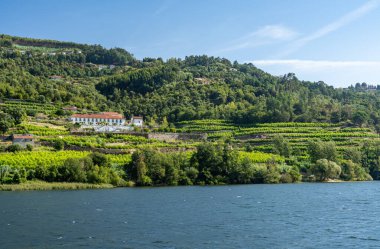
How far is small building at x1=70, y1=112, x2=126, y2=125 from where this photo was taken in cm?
11712

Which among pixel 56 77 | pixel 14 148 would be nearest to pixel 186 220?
pixel 14 148

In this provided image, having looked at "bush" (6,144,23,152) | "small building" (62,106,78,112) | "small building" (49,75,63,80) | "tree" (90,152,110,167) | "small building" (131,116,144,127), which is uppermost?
"small building" (49,75,63,80)

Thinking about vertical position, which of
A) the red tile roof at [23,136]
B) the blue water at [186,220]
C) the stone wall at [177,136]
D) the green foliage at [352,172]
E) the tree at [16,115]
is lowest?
the green foliage at [352,172]

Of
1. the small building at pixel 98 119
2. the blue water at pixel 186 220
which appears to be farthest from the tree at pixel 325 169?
the small building at pixel 98 119

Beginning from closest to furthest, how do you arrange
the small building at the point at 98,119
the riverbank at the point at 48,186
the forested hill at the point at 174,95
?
the riverbank at the point at 48,186 → the small building at the point at 98,119 → the forested hill at the point at 174,95

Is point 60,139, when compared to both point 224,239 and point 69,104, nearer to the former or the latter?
point 69,104

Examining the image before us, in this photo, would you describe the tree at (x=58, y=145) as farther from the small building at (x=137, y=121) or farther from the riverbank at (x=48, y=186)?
the small building at (x=137, y=121)

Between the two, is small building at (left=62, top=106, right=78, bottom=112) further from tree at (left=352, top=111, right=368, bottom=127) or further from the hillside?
tree at (left=352, top=111, right=368, bottom=127)

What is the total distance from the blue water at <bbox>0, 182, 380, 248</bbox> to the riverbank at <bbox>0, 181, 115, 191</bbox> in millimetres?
5490

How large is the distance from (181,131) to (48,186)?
52.2 meters

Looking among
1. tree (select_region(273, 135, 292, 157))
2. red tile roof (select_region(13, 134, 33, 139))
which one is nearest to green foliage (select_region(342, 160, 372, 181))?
tree (select_region(273, 135, 292, 157))

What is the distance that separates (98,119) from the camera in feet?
403

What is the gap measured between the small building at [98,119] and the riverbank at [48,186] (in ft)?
139

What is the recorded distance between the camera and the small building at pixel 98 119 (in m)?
117
